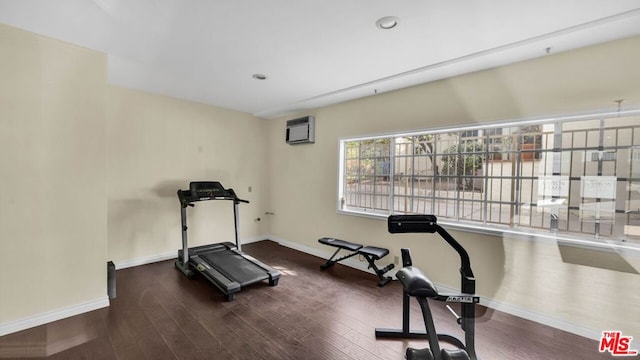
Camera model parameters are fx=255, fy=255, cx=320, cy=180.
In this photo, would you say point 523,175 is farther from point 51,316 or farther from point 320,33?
point 51,316

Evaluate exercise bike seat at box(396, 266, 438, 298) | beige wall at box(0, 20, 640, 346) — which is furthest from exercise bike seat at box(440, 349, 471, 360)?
beige wall at box(0, 20, 640, 346)

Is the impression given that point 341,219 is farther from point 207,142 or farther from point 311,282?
point 207,142

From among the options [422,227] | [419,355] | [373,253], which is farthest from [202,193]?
[419,355]

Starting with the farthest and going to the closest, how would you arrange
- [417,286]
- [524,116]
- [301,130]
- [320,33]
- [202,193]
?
[301,130] → [202,193] → [524,116] → [320,33] → [417,286]

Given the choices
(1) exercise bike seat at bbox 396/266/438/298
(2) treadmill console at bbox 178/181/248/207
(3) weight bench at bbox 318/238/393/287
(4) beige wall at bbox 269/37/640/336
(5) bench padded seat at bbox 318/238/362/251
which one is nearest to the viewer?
(1) exercise bike seat at bbox 396/266/438/298

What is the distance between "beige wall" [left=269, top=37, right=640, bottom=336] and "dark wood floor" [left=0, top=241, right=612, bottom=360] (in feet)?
0.87

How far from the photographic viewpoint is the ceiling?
1.85 m

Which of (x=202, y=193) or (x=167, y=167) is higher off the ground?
(x=167, y=167)

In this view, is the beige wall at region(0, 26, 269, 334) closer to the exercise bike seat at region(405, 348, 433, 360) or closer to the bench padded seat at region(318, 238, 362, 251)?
the bench padded seat at region(318, 238, 362, 251)

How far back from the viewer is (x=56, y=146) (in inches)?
95.2

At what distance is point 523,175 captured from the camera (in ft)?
8.74

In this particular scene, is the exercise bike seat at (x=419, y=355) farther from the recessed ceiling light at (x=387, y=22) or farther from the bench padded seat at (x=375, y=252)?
the recessed ceiling light at (x=387, y=22)

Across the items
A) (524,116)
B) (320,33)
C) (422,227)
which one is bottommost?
(422,227)

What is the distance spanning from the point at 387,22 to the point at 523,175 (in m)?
2.10
